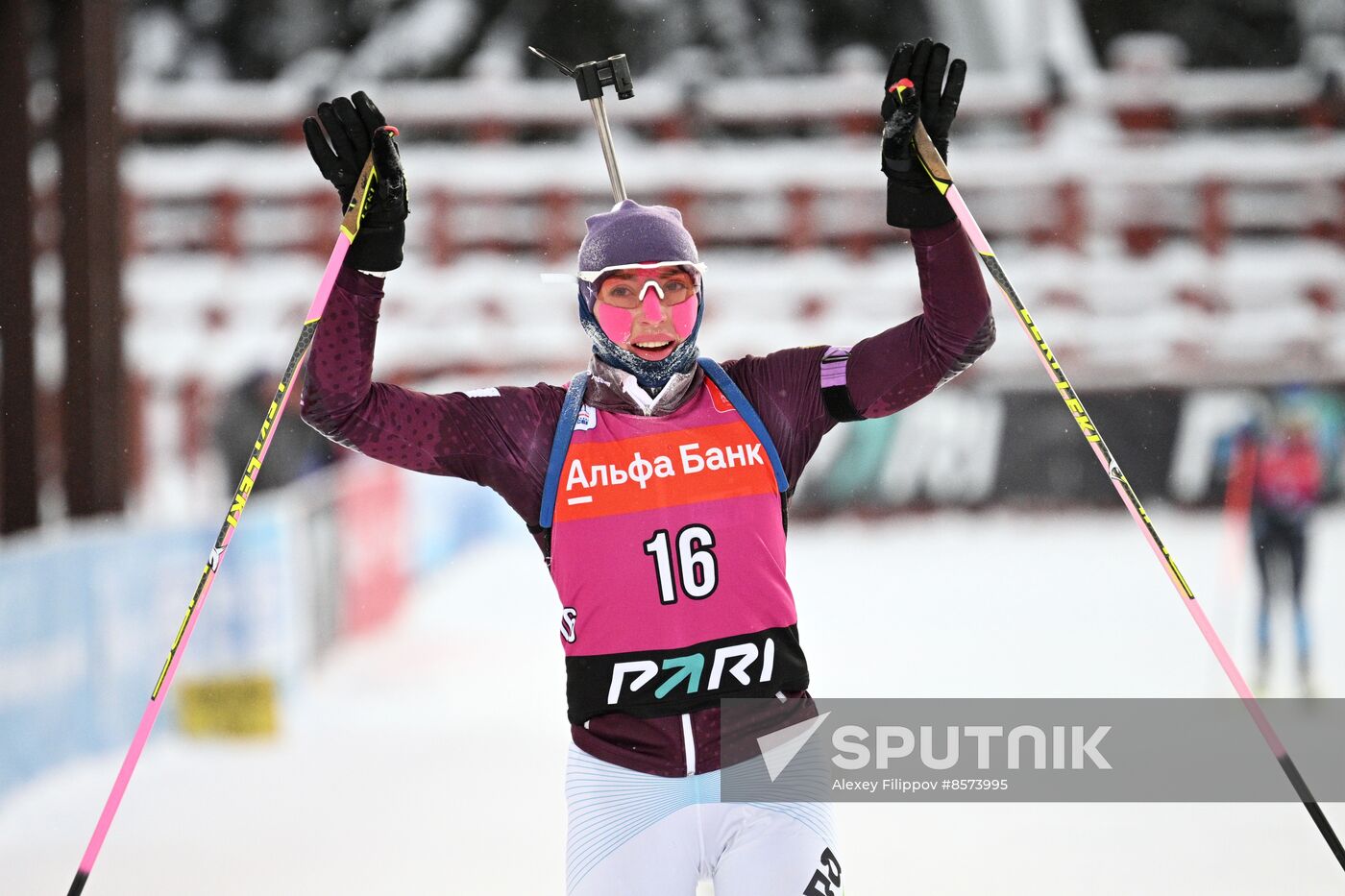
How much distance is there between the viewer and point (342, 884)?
4.42m

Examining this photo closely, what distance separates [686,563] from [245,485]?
2.59 ft

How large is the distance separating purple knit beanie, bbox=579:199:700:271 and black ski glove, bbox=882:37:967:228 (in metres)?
0.36

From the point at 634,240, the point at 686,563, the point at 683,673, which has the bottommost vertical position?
the point at 683,673

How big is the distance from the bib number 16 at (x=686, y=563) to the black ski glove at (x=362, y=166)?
0.65 m

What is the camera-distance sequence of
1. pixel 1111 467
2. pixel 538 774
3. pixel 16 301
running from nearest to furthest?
pixel 1111 467, pixel 538 774, pixel 16 301

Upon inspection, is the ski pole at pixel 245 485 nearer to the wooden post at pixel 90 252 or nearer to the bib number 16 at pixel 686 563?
the bib number 16 at pixel 686 563

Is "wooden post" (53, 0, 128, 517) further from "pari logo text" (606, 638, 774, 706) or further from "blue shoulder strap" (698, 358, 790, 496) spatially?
"pari logo text" (606, 638, 774, 706)

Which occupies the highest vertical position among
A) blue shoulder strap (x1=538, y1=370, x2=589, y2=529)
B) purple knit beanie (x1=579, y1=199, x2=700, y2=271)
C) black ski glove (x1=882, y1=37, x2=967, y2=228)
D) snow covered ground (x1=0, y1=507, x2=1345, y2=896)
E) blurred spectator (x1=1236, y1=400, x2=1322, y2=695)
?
black ski glove (x1=882, y1=37, x2=967, y2=228)

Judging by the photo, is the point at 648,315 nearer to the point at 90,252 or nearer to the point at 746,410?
the point at 746,410

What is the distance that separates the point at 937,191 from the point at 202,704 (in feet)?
16.2

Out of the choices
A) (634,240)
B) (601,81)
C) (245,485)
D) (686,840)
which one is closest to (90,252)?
(601,81)

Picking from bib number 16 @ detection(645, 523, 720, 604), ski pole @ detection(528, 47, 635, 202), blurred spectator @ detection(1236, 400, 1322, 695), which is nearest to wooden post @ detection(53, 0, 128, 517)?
ski pole @ detection(528, 47, 635, 202)

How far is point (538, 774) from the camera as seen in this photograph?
5.71 metres

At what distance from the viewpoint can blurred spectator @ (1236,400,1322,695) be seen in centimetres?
725
